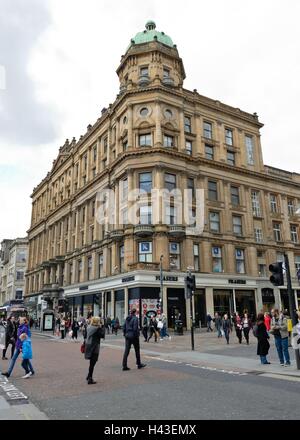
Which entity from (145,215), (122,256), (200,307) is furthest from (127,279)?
(200,307)

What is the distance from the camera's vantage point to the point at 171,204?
37469 mm

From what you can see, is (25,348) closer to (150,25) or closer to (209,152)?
(209,152)

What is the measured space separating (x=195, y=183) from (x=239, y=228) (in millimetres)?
7937

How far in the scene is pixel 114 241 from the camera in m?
39.0

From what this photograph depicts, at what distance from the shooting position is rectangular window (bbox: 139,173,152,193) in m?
37.7

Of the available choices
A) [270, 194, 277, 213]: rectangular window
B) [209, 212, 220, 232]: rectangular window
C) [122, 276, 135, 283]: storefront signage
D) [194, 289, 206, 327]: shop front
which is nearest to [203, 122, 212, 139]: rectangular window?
[209, 212, 220, 232]: rectangular window

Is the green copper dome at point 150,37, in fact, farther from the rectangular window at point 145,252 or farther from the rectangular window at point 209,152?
the rectangular window at point 145,252

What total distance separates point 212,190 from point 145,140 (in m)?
9.70

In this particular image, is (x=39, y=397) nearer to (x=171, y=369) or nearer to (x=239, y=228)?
(x=171, y=369)

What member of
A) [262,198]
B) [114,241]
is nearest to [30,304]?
[114,241]

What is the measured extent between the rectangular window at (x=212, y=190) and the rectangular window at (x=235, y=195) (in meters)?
2.48

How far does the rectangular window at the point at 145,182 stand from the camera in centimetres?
3769

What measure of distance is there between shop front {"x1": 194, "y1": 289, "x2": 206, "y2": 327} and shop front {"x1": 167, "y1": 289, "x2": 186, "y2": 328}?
6.17 ft
